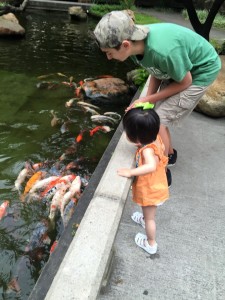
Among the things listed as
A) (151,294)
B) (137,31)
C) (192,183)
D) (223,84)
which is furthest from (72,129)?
(151,294)

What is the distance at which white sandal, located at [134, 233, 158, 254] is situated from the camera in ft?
10.2

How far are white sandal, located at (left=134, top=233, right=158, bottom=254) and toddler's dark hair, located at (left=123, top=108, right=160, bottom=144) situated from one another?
94 cm

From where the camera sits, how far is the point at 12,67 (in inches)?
419

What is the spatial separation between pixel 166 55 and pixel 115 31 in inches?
19.4

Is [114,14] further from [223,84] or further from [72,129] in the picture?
[72,129]

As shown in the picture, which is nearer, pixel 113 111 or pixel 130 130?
pixel 130 130

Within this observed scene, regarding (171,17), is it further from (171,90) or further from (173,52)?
(173,52)

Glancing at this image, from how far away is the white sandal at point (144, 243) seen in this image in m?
3.11

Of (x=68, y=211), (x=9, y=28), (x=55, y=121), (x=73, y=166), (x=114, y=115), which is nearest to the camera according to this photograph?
(x=68, y=211)

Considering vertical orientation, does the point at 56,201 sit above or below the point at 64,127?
above

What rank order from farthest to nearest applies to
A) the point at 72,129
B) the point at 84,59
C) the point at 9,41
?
the point at 9,41 < the point at 84,59 < the point at 72,129

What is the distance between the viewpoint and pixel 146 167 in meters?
2.79

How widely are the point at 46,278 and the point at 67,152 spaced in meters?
3.46

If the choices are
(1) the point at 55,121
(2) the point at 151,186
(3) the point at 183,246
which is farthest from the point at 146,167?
(1) the point at 55,121
